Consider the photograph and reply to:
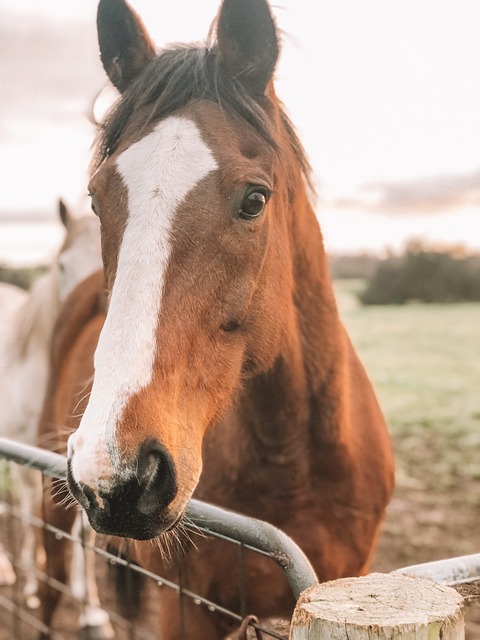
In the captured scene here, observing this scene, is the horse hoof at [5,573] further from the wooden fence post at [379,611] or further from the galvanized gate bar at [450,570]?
the wooden fence post at [379,611]

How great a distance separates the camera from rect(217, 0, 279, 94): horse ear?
6.49ft

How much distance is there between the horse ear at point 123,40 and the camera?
2150mm

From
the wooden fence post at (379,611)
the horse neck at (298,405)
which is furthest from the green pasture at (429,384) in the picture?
the wooden fence post at (379,611)

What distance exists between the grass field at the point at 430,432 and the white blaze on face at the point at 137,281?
1.42 m

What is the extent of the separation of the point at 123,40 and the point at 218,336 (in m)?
1.09

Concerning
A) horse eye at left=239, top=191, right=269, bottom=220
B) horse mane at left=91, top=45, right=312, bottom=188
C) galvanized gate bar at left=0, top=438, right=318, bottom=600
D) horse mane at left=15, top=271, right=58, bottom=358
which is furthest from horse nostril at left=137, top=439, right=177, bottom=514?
horse mane at left=15, top=271, right=58, bottom=358

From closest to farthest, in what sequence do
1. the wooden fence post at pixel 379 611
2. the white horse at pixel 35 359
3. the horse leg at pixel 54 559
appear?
the wooden fence post at pixel 379 611 < the horse leg at pixel 54 559 < the white horse at pixel 35 359

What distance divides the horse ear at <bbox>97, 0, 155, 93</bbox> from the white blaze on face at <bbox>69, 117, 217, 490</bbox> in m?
0.45

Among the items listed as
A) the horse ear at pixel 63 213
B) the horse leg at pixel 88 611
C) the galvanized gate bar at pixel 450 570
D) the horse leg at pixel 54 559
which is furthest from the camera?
the horse ear at pixel 63 213

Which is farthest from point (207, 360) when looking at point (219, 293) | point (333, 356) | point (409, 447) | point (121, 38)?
point (409, 447)

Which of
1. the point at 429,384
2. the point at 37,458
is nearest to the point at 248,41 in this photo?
the point at 37,458

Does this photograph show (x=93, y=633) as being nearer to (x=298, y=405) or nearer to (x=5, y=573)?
(x=5, y=573)

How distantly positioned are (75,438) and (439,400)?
1141cm

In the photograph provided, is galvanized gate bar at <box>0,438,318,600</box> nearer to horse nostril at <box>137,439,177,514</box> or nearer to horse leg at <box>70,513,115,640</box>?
horse nostril at <box>137,439,177,514</box>
